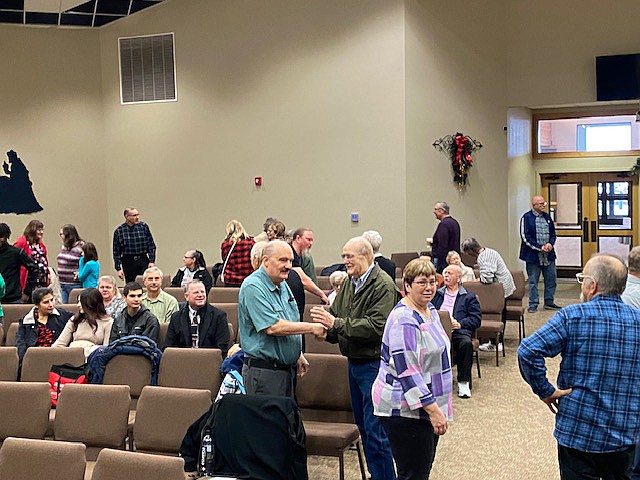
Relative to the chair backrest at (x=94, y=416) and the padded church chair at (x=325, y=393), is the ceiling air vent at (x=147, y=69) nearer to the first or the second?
the padded church chair at (x=325, y=393)

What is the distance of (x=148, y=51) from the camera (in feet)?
46.6

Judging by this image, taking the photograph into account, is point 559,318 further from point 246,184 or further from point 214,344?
point 246,184

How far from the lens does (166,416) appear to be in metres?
5.04

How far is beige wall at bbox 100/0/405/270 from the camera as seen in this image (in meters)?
12.6

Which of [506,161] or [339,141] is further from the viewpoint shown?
[506,161]

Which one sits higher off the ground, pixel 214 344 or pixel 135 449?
pixel 214 344

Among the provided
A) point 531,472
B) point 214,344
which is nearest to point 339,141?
point 214,344

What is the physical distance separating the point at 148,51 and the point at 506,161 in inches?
247

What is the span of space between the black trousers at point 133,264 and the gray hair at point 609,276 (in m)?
8.80

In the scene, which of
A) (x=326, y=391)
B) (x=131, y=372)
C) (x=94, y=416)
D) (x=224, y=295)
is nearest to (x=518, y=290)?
(x=224, y=295)

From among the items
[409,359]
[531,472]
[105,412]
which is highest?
[409,359]

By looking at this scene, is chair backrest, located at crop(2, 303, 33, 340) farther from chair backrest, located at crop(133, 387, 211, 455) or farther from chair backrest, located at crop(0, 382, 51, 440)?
chair backrest, located at crop(133, 387, 211, 455)

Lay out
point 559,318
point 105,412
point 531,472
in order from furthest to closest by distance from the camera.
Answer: point 531,472, point 105,412, point 559,318

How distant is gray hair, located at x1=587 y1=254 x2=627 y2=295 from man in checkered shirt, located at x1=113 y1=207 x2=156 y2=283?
8.48 meters
